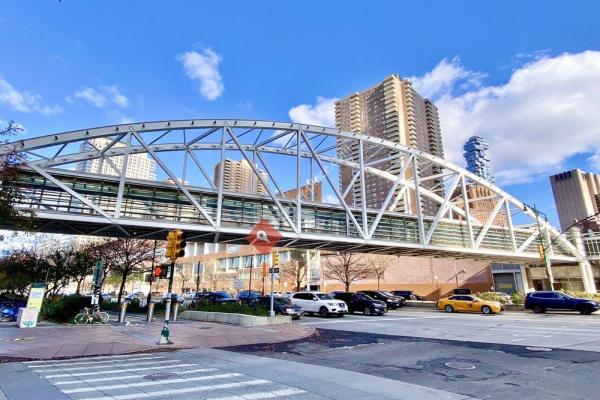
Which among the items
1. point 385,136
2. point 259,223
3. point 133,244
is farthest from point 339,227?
point 385,136

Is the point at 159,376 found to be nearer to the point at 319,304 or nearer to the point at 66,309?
the point at 66,309

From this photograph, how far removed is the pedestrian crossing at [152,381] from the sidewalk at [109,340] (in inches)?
63.1

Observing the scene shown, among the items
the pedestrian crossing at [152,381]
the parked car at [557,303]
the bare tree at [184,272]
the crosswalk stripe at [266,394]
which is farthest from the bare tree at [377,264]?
the crosswalk stripe at [266,394]

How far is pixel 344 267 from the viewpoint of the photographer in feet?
185

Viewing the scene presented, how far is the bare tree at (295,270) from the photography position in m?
69.1

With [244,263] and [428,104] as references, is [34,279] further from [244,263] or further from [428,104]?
[428,104]

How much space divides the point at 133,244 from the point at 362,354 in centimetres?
3830

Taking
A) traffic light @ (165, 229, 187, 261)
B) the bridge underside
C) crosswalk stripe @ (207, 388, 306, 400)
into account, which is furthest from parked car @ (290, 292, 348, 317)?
crosswalk stripe @ (207, 388, 306, 400)

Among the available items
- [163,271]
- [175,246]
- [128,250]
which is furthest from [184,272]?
[175,246]

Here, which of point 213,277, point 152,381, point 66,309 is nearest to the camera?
point 152,381

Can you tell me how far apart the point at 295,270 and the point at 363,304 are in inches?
1590

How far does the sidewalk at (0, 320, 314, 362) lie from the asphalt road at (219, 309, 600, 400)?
180cm

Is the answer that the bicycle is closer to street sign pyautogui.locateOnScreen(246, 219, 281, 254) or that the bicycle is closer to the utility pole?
the utility pole

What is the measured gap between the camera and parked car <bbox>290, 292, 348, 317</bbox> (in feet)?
91.1
